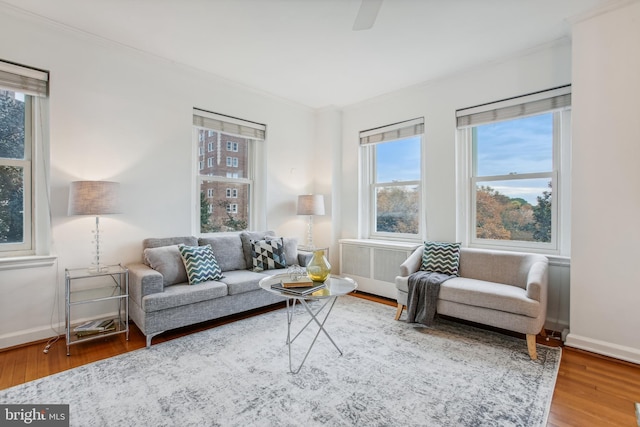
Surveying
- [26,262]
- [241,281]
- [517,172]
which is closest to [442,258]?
[517,172]

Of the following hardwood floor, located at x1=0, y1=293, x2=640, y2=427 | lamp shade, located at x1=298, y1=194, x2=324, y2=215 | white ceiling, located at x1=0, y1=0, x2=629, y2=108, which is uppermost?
white ceiling, located at x1=0, y1=0, x2=629, y2=108

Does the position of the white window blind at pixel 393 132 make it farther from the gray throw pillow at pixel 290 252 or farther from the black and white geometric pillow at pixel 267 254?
the black and white geometric pillow at pixel 267 254

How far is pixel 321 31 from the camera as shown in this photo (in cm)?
275

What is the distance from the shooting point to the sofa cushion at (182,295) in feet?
8.32

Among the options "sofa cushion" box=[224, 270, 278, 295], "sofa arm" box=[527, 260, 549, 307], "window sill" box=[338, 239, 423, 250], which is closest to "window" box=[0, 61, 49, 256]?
"sofa cushion" box=[224, 270, 278, 295]

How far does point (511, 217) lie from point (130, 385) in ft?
12.6

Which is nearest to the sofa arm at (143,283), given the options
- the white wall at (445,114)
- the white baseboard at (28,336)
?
the white baseboard at (28,336)

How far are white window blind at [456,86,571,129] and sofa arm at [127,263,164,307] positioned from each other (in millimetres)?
3632

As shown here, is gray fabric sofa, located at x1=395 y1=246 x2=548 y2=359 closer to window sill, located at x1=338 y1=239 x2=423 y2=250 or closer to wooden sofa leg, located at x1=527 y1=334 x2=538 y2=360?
wooden sofa leg, located at x1=527 y1=334 x2=538 y2=360

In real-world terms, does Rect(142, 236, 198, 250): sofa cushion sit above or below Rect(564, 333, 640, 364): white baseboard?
above

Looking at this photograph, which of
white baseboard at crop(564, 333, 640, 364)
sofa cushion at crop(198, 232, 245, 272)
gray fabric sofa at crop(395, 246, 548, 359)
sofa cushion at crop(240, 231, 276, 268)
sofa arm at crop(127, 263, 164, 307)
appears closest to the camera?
white baseboard at crop(564, 333, 640, 364)

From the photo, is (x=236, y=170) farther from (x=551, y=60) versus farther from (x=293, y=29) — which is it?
(x=551, y=60)

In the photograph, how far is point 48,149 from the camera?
2.72 m

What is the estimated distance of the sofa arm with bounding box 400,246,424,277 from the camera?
324 cm
